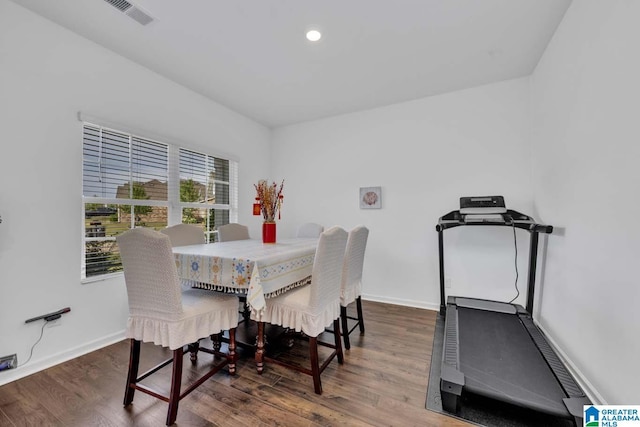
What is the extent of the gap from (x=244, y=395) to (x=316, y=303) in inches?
29.2

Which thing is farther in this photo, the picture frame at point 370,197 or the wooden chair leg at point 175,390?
the picture frame at point 370,197

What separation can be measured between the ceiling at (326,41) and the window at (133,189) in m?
0.83

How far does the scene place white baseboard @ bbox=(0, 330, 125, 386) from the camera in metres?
1.88

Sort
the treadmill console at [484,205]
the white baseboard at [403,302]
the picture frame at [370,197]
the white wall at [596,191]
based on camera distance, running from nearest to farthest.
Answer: the white wall at [596,191] → the treadmill console at [484,205] → the white baseboard at [403,302] → the picture frame at [370,197]

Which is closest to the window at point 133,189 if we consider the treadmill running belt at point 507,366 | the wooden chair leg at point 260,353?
the wooden chair leg at point 260,353

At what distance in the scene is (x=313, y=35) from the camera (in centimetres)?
226

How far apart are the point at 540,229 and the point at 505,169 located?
94 cm

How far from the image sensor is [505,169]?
→ 3.03 meters

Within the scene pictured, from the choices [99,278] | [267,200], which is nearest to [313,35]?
[267,200]

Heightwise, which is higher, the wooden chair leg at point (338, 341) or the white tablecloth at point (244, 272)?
the white tablecloth at point (244, 272)

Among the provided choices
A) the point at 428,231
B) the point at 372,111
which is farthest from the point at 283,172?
the point at 428,231

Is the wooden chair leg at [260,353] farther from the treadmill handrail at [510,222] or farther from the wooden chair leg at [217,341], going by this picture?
the treadmill handrail at [510,222]

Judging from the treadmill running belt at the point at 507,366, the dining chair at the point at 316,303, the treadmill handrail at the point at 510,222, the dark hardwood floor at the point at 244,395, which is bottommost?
the dark hardwood floor at the point at 244,395

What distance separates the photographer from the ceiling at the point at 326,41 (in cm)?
197
